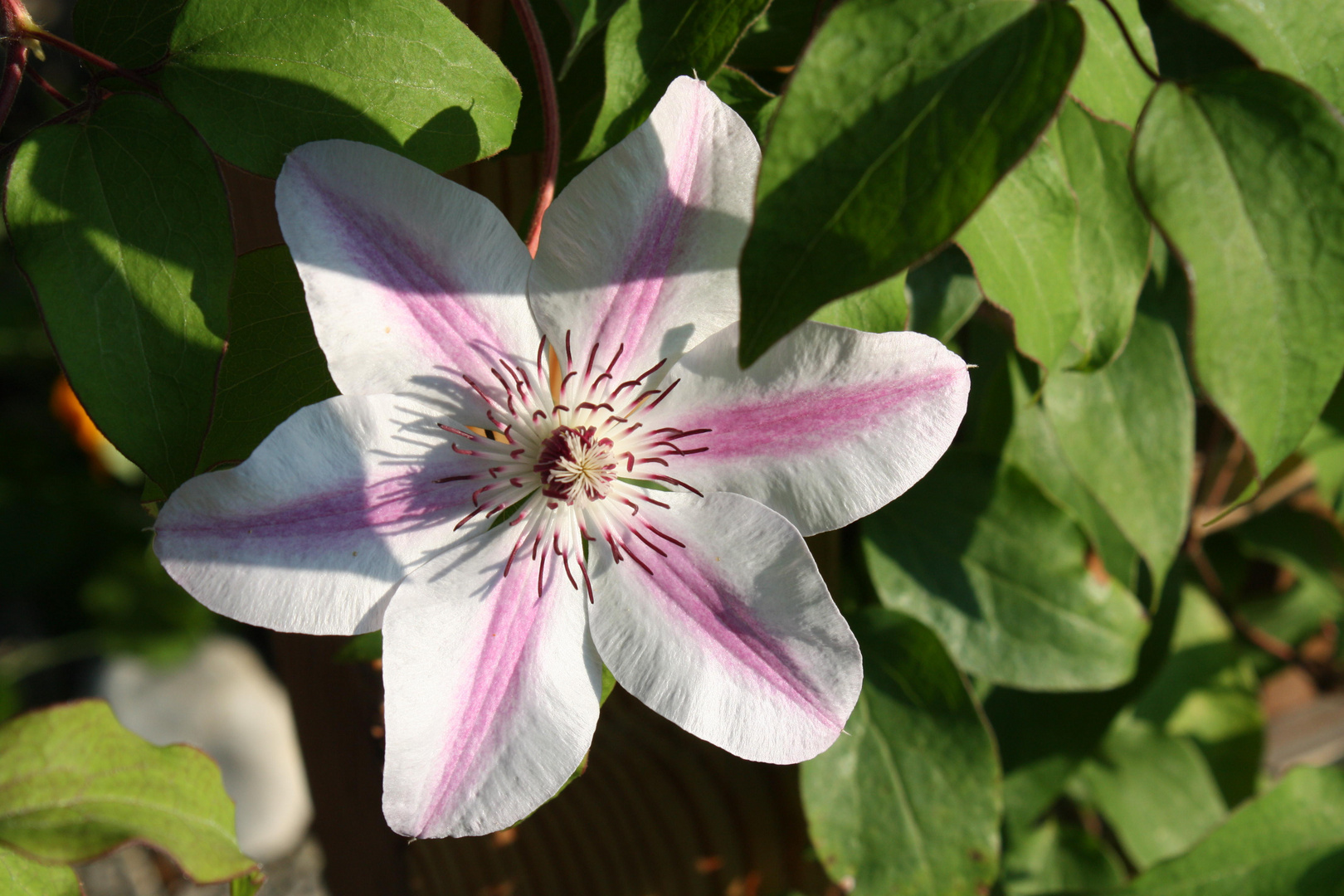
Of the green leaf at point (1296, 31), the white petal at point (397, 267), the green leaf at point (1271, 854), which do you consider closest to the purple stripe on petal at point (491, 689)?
the white petal at point (397, 267)

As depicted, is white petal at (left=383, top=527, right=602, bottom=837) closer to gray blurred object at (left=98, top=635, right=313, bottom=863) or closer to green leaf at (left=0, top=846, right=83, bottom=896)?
green leaf at (left=0, top=846, right=83, bottom=896)

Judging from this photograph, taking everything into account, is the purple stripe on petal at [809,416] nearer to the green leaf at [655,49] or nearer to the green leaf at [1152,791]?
the green leaf at [655,49]

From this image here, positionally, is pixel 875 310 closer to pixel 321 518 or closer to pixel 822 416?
pixel 822 416

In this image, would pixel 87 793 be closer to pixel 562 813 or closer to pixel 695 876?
pixel 562 813

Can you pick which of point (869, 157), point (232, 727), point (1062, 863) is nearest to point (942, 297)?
point (869, 157)

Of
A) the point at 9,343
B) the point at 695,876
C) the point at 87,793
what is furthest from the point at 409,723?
the point at 9,343

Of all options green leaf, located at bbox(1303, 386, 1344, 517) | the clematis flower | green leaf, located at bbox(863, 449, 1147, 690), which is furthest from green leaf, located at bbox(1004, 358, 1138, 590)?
the clematis flower

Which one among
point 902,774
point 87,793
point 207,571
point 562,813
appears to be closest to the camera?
point 207,571
